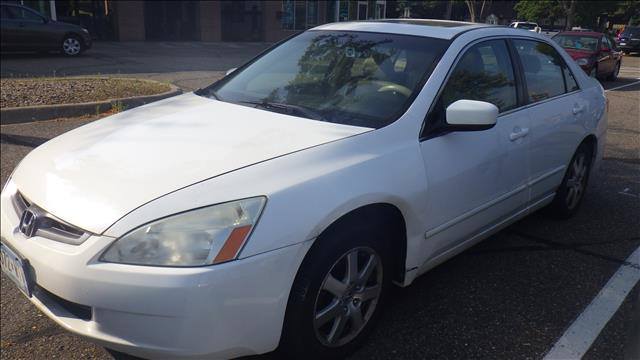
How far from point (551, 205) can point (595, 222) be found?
19.2 inches

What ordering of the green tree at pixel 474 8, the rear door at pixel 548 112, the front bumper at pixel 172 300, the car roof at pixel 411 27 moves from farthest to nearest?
the green tree at pixel 474 8
the rear door at pixel 548 112
the car roof at pixel 411 27
the front bumper at pixel 172 300

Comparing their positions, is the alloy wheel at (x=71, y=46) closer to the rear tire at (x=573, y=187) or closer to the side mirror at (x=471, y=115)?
the rear tire at (x=573, y=187)

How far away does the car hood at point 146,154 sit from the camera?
7.55ft

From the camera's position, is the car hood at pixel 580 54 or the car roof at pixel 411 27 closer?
the car roof at pixel 411 27

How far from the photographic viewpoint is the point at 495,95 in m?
3.60

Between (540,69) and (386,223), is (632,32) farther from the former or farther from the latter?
(386,223)

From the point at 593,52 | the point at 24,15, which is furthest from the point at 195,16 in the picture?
the point at 593,52

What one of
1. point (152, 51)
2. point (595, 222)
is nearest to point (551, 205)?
point (595, 222)

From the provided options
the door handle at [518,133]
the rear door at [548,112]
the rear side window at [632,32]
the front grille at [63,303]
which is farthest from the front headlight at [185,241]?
the rear side window at [632,32]

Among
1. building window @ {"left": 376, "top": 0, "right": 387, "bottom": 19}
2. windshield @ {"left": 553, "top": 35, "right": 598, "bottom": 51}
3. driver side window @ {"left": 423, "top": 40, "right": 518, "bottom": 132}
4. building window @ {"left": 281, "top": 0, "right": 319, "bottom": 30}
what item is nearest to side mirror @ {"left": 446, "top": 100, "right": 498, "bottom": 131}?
driver side window @ {"left": 423, "top": 40, "right": 518, "bottom": 132}

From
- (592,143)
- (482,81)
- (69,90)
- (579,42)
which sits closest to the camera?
(482,81)

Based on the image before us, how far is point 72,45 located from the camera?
54.8 feet

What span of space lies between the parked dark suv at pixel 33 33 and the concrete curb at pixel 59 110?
29.6 ft

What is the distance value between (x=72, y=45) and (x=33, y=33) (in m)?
1.29
